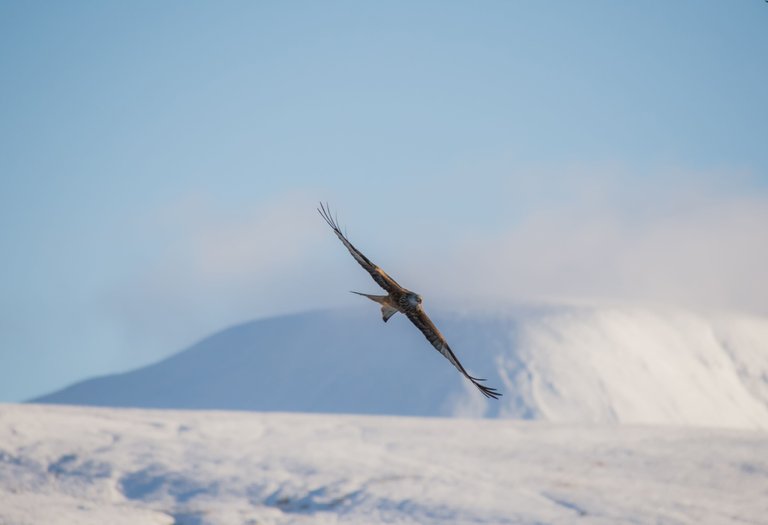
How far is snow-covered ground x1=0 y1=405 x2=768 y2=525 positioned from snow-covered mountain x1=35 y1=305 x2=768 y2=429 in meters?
57.5

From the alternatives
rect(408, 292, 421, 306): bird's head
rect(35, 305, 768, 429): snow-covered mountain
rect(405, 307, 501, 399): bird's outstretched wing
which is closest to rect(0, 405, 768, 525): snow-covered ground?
rect(405, 307, 501, 399): bird's outstretched wing

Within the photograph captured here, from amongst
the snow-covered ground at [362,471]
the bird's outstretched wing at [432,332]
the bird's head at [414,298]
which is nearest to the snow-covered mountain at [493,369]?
the snow-covered ground at [362,471]

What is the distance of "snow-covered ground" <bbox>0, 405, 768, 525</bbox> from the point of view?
5012 cm

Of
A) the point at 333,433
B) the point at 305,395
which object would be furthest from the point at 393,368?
A: the point at 333,433

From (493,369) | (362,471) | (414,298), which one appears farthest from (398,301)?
(493,369)

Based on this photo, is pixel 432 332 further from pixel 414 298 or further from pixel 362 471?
pixel 362 471

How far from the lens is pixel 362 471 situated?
181 feet

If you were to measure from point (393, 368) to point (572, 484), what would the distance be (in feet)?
299

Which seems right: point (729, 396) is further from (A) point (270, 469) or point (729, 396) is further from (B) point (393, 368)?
(A) point (270, 469)

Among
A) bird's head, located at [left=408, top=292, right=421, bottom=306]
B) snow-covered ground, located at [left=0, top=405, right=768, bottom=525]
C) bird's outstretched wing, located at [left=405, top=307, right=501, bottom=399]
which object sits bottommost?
snow-covered ground, located at [left=0, top=405, right=768, bottom=525]

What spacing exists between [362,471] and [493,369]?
78523mm

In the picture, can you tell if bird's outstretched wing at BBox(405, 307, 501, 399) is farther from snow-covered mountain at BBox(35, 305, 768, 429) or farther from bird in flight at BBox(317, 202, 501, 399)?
snow-covered mountain at BBox(35, 305, 768, 429)

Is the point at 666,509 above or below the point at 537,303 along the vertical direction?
below

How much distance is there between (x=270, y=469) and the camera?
183 ft
